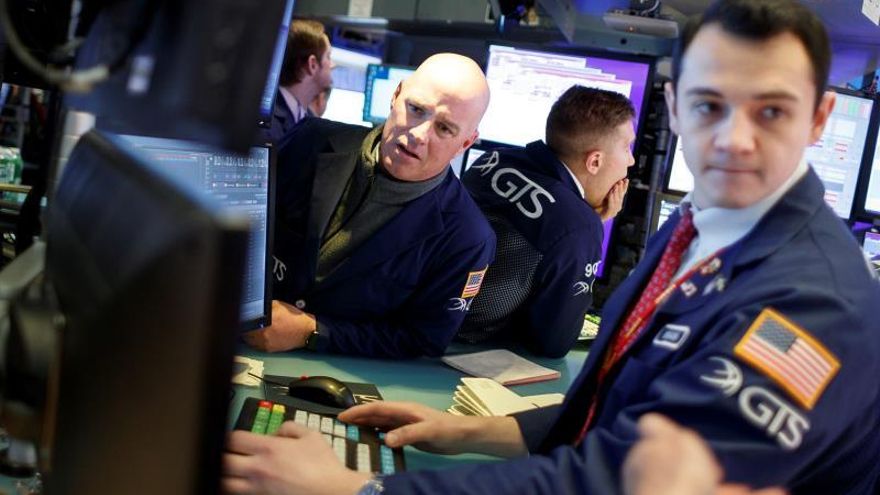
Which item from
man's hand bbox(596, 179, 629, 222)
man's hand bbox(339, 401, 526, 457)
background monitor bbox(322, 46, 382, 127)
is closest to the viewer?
man's hand bbox(339, 401, 526, 457)

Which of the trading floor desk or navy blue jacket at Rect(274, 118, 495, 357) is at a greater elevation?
navy blue jacket at Rect(274, 118, 495, 357)

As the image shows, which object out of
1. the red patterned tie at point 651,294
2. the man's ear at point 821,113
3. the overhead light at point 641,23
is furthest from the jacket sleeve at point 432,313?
the overhead light at point 641,23

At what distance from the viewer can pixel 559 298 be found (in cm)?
198

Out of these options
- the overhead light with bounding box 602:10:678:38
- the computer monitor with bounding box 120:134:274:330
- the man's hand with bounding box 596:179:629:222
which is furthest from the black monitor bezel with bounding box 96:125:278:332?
the overhead light with bounding box 602:10:678:38

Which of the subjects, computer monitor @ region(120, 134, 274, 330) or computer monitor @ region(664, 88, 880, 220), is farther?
computer monitor @ region(664, 88, 880, 220)

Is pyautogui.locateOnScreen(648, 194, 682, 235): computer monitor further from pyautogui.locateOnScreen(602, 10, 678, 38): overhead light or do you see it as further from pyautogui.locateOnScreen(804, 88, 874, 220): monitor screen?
pyautogui.locateOnScreen(602, 10, 678, 38): overhead light

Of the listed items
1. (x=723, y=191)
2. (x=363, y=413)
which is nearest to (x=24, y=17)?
(x=363, y=413)

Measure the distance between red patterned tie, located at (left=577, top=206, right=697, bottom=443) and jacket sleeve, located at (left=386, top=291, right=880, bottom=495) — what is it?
15 centimetres

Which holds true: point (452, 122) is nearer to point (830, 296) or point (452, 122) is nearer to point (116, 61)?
point (830, 296)

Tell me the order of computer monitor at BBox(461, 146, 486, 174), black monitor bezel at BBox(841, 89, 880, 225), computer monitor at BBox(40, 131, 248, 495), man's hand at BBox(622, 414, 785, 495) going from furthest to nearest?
computer monitor at BBox(461, 146, 486, 174), black monitor bezel at BBox(841, 89, 880, 225), man's hand at BBox(622, 414, 785, 495), computer monitor at BBox(40, 131, 248, 495)

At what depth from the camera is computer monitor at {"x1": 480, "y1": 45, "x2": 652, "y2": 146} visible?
2623mm

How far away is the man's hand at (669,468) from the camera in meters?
0.62

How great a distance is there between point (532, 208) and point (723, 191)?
1.08 metres

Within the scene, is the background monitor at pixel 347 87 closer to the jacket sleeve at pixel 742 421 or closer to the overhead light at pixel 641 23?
the overhead light at pixel 641 23
